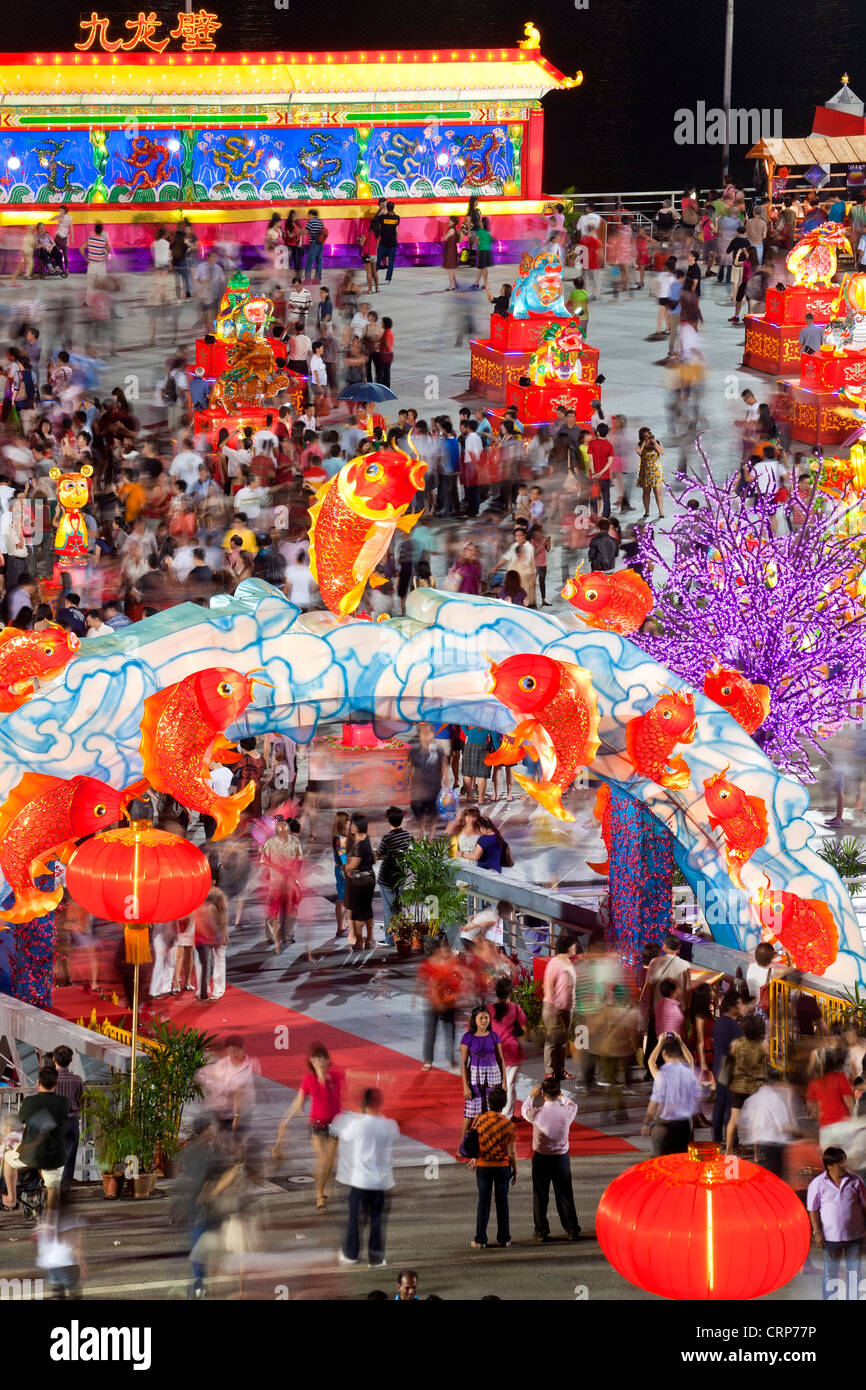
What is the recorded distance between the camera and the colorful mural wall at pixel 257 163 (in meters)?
35.6

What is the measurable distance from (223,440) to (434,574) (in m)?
2.95

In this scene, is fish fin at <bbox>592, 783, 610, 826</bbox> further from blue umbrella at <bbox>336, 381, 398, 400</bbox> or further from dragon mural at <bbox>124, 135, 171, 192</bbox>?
dragon mural at <bbox>124, 135, 171, 192</bbox>

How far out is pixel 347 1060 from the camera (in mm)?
15812

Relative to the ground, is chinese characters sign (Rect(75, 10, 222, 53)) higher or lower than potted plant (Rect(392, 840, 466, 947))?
higher

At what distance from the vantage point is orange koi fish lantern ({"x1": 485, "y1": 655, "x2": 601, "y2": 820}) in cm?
1508

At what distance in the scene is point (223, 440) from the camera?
998 inches

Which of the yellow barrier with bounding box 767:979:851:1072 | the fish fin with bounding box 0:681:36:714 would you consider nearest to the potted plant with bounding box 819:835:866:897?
the yellow barrier with bounding box 767:979:851:1072

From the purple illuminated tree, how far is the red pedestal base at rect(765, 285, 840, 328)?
10.3 m

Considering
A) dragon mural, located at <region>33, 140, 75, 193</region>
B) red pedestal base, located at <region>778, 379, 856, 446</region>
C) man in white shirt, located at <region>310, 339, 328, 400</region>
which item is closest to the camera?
red pedestal base, located at <region>778, 379, 856, 446</region>

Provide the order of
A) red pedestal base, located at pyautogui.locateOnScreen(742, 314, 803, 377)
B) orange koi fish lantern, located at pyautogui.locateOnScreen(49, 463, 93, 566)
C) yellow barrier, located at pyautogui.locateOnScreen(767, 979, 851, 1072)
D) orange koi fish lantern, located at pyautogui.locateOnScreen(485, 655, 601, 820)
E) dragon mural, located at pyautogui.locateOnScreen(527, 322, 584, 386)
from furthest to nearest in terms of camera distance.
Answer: red pedestal base, located at pyautogui.locateOnScreen(742, 314, 803, 377)
dragon mural, located at pyautogui.locateOnScreen(527, 322, 584, 386)
orange koi fish lantern, located at pyautogui.locateOnScreen(49, 463, 93, 566)
yellow barrier, located at pyautogui.locateOnScreen(767, 979, 851, 1072)
orange koi fish lantern, located at pyautogui.locateOnScreen(485, 655, 601, 820)

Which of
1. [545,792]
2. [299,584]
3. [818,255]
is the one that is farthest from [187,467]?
[545,792]

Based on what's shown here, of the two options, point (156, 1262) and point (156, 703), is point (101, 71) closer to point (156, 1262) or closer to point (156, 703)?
point (156, 703)

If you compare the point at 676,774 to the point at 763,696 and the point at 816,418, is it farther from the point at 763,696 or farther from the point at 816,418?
the point at 816,418
